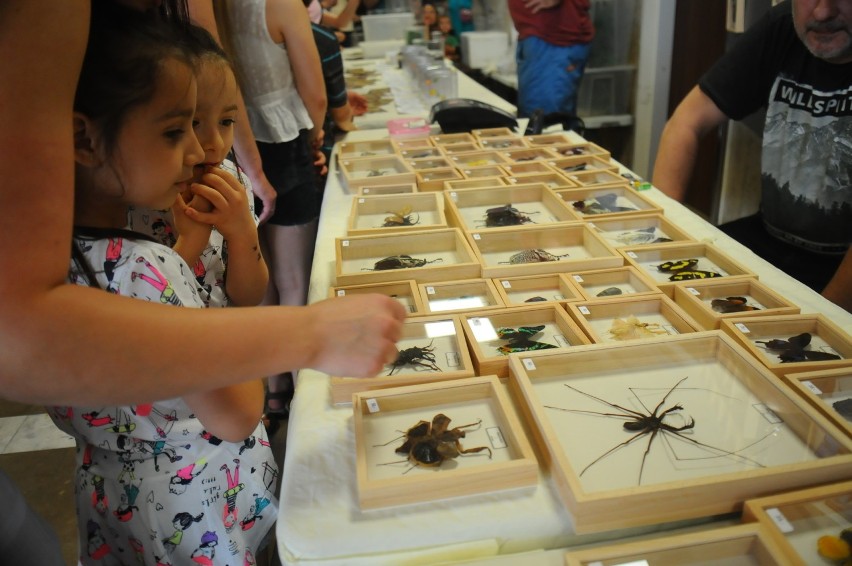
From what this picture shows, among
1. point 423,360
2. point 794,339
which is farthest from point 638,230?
point 423,360

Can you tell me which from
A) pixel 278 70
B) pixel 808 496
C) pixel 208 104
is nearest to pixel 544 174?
pixel 278 70

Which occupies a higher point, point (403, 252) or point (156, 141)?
point (156, 141)

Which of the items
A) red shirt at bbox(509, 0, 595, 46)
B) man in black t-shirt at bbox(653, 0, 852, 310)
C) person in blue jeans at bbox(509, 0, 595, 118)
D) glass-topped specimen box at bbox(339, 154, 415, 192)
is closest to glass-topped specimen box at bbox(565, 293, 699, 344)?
man in black t-shirt at bbox(653, 0, 852, 310)

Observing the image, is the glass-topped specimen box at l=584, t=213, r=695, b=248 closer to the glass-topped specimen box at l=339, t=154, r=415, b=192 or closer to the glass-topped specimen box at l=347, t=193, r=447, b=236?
the glass-topped specimen box at l=347, t=193, r=447, b=236

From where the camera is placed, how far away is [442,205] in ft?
5.64

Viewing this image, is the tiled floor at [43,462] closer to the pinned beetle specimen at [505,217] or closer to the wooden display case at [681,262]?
the pinned beetle specimen at [505,217]

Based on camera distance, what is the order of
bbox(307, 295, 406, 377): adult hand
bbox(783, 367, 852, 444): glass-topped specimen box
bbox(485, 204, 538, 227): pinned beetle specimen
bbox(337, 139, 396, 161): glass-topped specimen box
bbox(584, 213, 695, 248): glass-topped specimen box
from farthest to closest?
1. bbox(337, 139, 396, 161): glass-topped specimen box
2. bbox(485, 204, 538, 227): pinned beetle specimen
3. bbox(584, 213, 695, 248): glass-topped specimen box
4. bbox(783, 367, 852, 444): glass-topped specimen box
5. bbox(307, 295, 406, 377): adult hand

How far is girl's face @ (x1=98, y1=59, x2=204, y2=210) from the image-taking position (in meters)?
0.67

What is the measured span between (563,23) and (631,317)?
2.98m

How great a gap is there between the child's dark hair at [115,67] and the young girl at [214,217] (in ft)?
0.69

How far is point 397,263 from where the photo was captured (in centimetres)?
141

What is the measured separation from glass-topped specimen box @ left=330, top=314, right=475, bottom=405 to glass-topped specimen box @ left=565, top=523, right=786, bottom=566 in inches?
13.7

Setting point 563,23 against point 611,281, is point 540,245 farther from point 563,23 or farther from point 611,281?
point 563,23

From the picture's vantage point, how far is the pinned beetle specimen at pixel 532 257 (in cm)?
138
